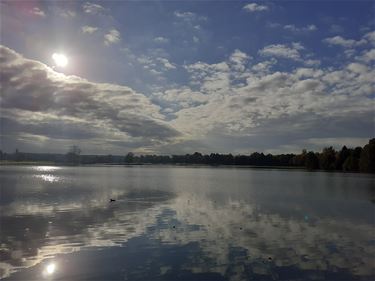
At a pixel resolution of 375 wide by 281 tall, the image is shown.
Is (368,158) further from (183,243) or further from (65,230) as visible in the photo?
(65,230)

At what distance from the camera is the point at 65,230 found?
24.1m

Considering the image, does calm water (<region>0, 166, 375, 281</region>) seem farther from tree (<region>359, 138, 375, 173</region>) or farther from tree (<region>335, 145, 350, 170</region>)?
tree (<region>335, 145, 350, 170</region>)

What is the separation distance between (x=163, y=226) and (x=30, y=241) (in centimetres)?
835

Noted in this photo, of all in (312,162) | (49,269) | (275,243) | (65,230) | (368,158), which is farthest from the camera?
(312,162)

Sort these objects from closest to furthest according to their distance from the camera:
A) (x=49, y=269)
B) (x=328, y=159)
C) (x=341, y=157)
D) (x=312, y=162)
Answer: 1. (x=49, y=269)
2. (x=341, y=157)
3. (x=328, y=159)
4. (x=312, y=162)

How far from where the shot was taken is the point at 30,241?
68.3 ft

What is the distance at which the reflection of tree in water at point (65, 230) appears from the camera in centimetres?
1859

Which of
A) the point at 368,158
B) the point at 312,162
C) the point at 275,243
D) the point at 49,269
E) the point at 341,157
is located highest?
the point at 341,157

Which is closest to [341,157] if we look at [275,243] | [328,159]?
[328,159]


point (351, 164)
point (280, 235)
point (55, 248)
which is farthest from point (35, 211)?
point (351, 164)

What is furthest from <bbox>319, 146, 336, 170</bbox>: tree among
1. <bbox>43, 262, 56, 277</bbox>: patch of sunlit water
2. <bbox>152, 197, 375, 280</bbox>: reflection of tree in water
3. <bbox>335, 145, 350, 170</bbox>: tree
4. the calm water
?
<bbox>43, 262, 56, 277</bbox>: patch of sunlit water

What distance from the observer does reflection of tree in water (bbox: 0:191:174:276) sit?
18594 millimetres

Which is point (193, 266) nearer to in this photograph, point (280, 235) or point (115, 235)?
point (115, 235)

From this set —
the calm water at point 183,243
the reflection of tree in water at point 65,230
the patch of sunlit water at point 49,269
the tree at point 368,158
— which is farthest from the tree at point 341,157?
the patch of sunlit water at point 49,269
